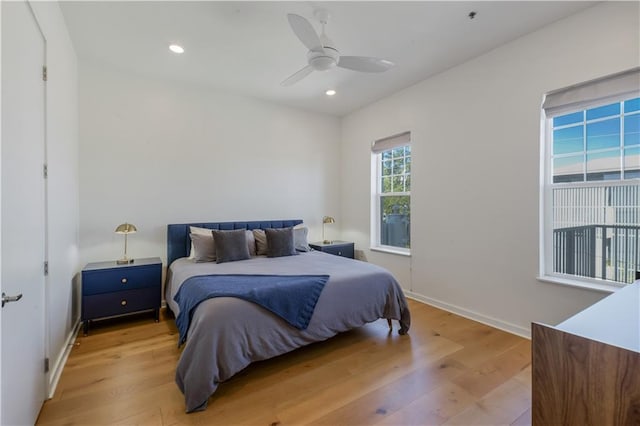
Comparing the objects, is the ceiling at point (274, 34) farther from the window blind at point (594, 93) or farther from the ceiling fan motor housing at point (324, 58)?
the window blind at point (594, 93)

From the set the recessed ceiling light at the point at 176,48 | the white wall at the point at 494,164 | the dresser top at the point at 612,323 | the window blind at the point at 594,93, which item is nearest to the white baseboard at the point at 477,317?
the white wall at the point at 494,164

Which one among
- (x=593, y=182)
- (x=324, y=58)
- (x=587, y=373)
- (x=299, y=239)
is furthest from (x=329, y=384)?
(x=593, y=182)

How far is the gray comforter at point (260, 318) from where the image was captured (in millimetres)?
1864

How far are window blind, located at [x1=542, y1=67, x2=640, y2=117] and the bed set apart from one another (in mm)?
2135

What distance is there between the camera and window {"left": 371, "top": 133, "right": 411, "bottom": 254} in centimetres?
417

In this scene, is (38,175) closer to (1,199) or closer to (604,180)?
(1,199)

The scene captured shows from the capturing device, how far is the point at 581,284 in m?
2.48

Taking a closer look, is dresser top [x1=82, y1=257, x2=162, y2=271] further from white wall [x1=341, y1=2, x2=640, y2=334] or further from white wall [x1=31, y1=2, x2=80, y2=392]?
white wall [x1=341, y1=2, x2=640, y2=334]

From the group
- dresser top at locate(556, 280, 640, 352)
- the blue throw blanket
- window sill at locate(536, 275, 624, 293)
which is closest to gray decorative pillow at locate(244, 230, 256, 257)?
the blue throw blanket

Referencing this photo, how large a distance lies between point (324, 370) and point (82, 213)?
3.04 m

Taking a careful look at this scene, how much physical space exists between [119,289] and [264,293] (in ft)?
5.99

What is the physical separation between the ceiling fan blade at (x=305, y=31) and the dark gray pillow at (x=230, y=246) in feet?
7.11

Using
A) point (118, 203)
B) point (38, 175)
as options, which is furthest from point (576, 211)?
point (118, 203)

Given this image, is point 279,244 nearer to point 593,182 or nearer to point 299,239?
point 299,239
